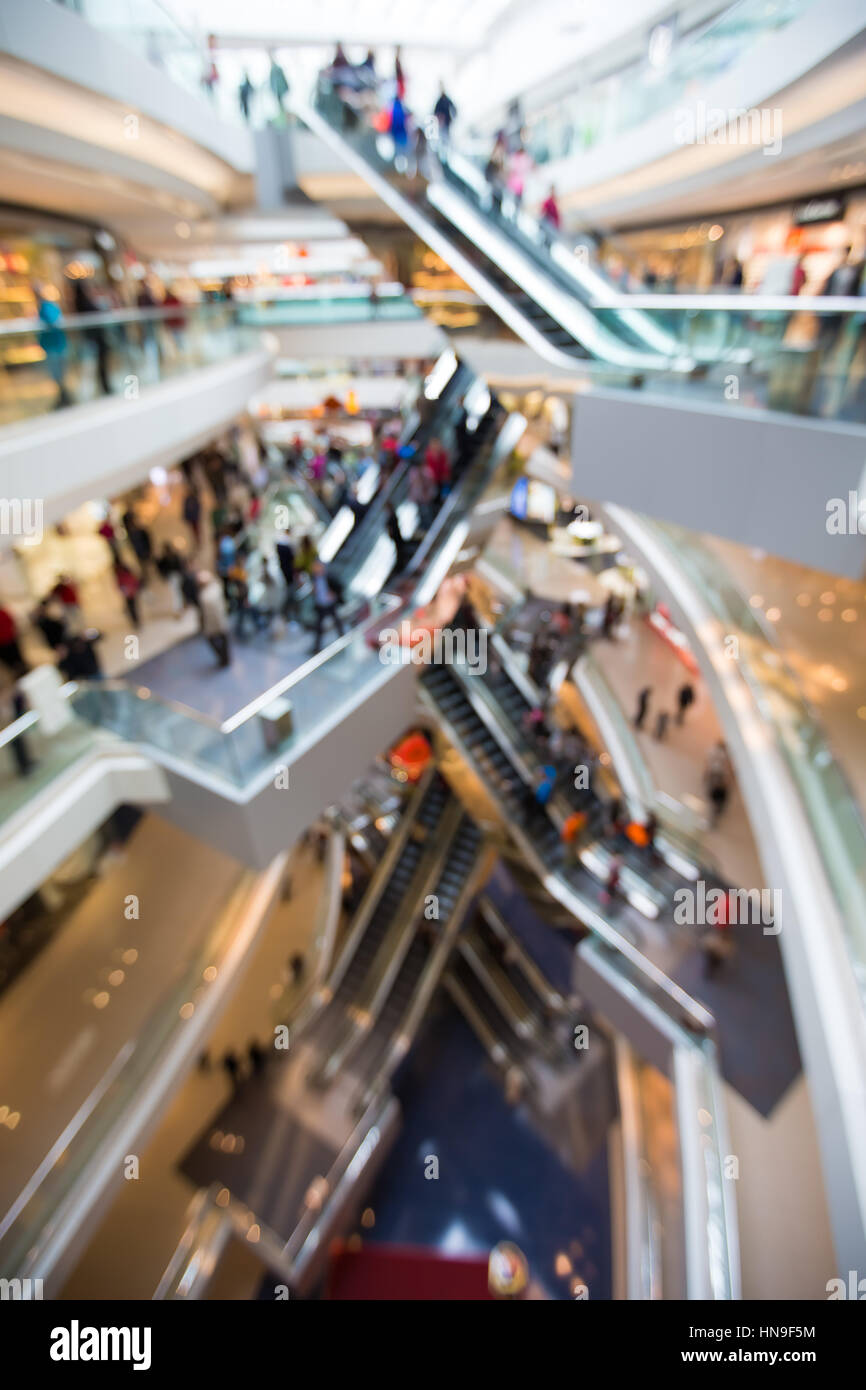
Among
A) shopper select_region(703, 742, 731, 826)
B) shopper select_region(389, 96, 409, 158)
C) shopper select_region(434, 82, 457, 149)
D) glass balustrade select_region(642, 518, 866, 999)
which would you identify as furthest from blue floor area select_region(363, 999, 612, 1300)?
shopper select_region(434, 82, 457, 149)

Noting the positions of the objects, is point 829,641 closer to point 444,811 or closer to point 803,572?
point 803,572

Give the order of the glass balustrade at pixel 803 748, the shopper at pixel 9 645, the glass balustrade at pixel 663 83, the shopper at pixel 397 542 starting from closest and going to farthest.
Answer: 1. the glass balustrade at pixel 803 748
2. the shopper at pixel 9 645
3. the glass balustrade at pixel 663 83
4. the shopper at pixel 397 542

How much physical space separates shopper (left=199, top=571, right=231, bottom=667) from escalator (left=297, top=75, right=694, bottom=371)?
3970 mm

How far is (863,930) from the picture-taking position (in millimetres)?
4102

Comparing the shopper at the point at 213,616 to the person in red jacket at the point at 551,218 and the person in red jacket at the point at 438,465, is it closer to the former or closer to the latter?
the person in red jacket at the point at 438,465

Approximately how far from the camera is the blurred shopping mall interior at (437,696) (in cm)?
553

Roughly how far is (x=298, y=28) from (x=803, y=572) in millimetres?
19844

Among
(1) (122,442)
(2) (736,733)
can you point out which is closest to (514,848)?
(2) (736,733)

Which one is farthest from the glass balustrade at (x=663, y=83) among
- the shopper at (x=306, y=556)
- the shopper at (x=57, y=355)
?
the shopper at (x=57, y=355)

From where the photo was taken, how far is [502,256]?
8.76m

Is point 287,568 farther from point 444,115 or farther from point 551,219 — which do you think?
point 444,115

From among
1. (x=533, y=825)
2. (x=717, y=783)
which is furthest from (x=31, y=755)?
(x=717, y=783)

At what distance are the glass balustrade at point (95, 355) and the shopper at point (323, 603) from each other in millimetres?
2454

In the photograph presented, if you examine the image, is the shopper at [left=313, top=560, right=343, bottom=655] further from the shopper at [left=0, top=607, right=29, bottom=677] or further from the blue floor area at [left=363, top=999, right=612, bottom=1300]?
the blue floor area at [left=363, top=999, right=612, bottom=1300]
